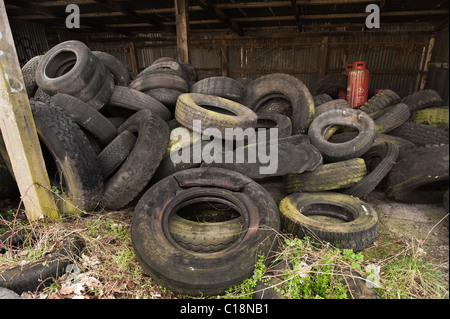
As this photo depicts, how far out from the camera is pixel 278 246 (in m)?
2.55

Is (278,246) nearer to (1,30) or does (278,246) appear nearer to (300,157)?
(300,157)

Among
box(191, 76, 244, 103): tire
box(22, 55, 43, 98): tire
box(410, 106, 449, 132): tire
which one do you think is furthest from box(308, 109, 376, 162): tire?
box(22, 55, 43, 98): tire

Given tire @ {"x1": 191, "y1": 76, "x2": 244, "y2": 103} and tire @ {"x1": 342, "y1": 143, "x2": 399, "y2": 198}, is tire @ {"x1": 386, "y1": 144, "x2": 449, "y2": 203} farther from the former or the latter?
tire @ {"x1": 191, "y1": 76, "x2": 244, "y2": 103}

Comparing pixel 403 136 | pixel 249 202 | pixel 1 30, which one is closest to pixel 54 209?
pixel 1 30

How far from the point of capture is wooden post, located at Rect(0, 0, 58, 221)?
7.95ft

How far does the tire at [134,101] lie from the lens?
421 centimetres

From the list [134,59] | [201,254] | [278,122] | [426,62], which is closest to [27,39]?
[134,59]

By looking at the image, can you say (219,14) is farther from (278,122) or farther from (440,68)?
(440,68)

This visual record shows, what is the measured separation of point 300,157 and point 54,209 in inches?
117

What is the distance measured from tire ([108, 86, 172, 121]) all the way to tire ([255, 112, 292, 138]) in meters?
1.75

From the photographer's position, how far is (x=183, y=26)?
19.3 ft

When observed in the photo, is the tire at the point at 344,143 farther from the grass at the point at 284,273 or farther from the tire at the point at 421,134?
the grass at the point at 284,273

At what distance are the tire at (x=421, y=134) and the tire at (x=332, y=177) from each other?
74.4 inches

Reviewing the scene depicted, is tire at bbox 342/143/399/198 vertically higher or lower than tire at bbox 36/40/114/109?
lower
